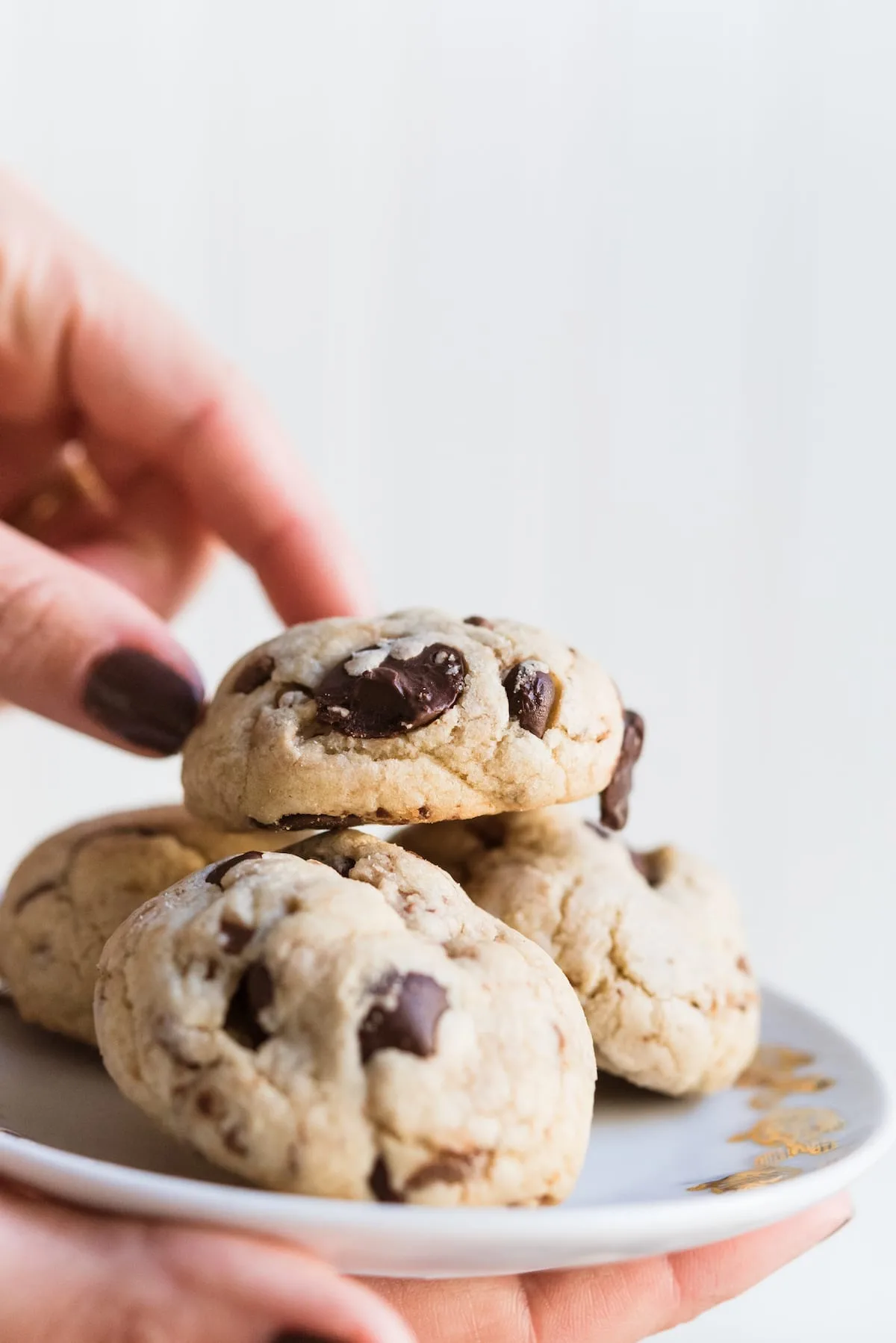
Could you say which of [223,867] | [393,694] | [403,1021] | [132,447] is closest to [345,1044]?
[403,1021]

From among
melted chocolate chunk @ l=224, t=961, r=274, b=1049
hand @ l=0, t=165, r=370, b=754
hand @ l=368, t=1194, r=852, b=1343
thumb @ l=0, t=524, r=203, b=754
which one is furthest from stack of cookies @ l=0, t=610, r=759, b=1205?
hand @ l=0, t=165, r=370, b=754

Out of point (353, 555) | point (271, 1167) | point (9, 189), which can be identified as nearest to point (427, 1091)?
point (271, 1167)

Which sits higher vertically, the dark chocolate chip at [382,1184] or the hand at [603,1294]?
the dark chocolate chip at [382,1184]

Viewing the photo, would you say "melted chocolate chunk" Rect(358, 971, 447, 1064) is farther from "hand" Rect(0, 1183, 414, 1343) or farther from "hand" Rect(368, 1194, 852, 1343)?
"hand" Rect(368, 1194, 852, 1343)

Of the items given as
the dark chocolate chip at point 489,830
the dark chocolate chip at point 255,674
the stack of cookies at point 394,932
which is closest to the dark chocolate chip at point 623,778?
the stack of cookies at point 394,932

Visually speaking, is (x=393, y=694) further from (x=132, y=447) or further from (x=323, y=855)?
(x=132, y=447)

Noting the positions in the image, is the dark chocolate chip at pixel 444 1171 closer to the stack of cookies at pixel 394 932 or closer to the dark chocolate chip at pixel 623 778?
the stack of cookies at pixel 394 932
